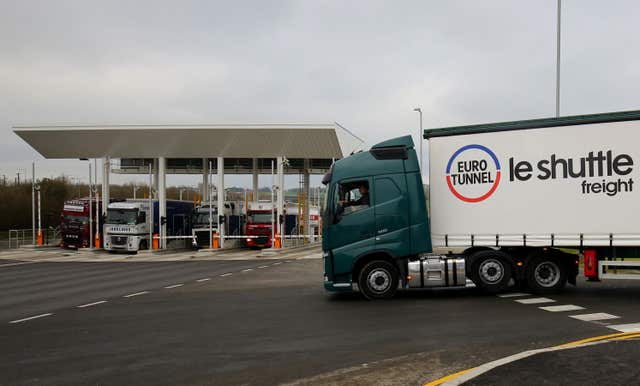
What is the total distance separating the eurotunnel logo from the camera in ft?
41.5

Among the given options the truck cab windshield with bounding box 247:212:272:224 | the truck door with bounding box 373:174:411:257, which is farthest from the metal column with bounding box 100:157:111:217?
the truck door with bounding box 373:174:411:257

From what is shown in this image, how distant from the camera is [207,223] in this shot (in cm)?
3656

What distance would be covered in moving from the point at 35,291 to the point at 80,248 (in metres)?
20.1

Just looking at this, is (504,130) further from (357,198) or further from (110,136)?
(110,136)

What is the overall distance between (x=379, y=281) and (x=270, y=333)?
3948mm

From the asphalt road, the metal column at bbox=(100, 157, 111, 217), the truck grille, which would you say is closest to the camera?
the asphalt road

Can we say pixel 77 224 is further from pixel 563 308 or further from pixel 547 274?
pixel 563 308

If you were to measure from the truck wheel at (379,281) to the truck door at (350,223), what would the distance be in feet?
1.39

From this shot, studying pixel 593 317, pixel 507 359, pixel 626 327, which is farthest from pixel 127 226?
pixel 507 359

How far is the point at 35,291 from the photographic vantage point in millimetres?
16766

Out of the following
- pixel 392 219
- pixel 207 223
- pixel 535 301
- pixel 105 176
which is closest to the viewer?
pixel 535 301

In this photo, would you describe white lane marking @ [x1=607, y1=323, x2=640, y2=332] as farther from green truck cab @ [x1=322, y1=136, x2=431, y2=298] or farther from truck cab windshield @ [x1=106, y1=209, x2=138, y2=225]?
truck cab windshield @ [x1=106, y1=209, x2=138, y2=225]

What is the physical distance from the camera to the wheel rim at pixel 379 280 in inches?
494

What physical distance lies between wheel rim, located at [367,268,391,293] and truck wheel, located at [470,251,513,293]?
1.86 meters
